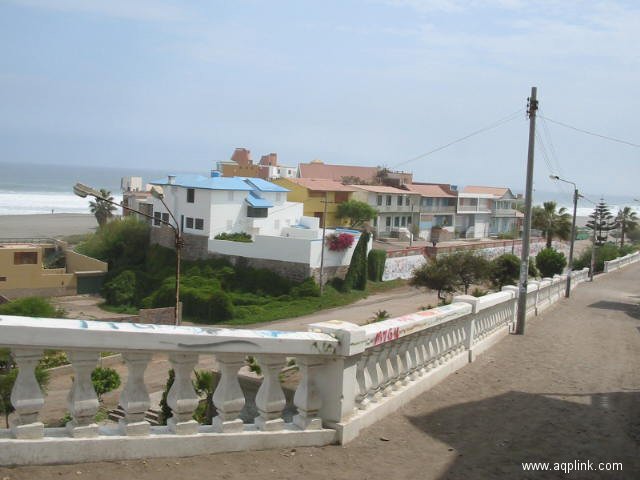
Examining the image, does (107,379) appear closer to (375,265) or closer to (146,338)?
(146,338)

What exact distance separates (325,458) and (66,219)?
106m

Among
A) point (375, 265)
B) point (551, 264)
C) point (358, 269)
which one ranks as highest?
point (551, 264)

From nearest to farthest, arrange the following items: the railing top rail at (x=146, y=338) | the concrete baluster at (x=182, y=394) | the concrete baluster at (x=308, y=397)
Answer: the railing top rail at (x=146, y=338) < the concrete baluster at (x=182, y=394) < the concrete baluster at (x=308, y=397)

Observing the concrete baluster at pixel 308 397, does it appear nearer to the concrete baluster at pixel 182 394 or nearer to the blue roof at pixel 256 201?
the concrete baluster at pixel 182 394

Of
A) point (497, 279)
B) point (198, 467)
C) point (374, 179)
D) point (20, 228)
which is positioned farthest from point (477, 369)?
point (20, 228)

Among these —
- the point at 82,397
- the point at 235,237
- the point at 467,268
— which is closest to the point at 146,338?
the point at 82,397

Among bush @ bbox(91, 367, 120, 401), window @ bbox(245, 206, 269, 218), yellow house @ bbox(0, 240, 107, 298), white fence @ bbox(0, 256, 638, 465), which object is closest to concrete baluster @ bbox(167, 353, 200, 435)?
white fence @ bbox(0, 256, 638, 465)

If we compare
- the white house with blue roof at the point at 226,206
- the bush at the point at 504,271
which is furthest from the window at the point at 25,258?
the bush at the point at 504,271

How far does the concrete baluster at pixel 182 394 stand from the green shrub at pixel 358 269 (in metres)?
42.9

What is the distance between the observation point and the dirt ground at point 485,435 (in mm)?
4185

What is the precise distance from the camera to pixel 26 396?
3549 millimetres

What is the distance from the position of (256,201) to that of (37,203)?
86.5 metres

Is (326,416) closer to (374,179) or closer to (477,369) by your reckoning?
(477,369)

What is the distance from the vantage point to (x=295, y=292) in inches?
1737
